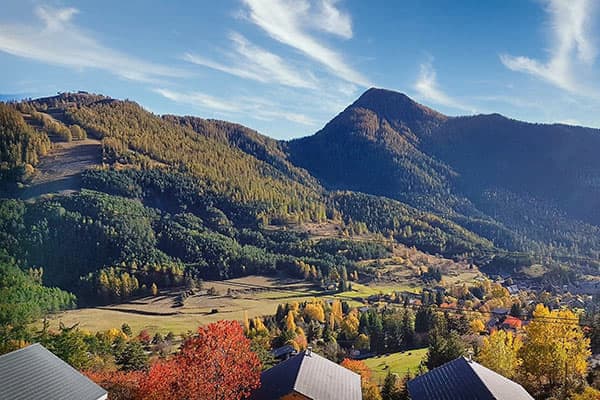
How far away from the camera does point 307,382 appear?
1289 inches

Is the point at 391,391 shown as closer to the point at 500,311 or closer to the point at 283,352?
the point at 283,352

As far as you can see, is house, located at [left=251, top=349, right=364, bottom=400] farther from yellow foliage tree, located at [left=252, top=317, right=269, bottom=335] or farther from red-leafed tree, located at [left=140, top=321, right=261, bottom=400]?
yellow foliage tree, located at [left=252, top=317, right=269, bottom=335]

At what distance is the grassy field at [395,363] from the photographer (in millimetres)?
70938

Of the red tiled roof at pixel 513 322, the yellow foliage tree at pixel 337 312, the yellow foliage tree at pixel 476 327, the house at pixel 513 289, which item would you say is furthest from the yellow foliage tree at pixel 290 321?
the house at pixel 513 289

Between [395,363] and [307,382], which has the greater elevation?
[307,382]

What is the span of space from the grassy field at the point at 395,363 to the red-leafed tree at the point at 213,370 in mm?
37153

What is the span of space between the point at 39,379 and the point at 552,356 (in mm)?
43335

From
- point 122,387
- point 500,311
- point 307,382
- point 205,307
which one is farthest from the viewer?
point 205,307

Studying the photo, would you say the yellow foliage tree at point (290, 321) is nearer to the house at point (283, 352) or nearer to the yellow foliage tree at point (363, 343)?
the yellow foliage tree at point (363, 343)

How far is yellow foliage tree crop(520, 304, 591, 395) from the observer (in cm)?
4516

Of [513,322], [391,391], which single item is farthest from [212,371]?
[513,322]

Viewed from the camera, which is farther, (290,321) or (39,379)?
(290,321)

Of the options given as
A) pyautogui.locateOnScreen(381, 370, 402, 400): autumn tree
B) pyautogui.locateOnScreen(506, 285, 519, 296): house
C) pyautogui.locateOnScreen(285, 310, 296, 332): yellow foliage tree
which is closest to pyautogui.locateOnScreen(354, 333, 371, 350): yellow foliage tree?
pyautogui.locateOnScreen(285, 310, 296, 332): yellow foliage tree

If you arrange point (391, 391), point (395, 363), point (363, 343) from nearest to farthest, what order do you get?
point (391, 391) → point (395, 363) → point (363, 343)
